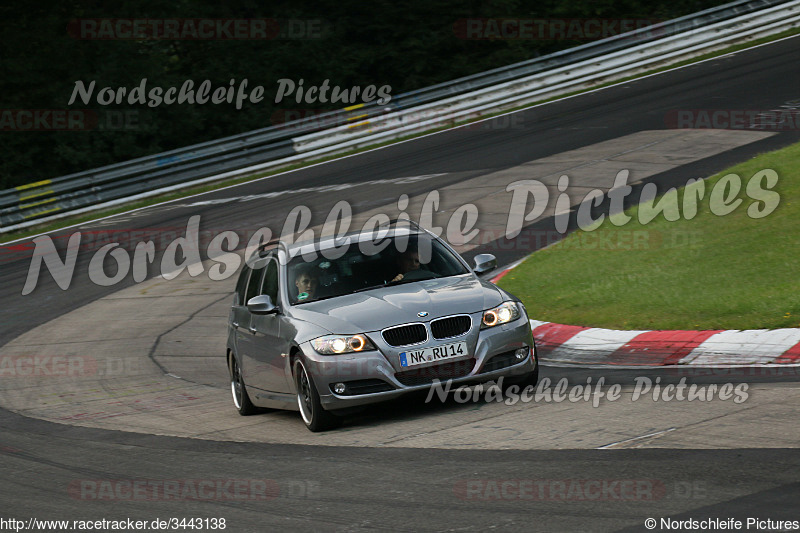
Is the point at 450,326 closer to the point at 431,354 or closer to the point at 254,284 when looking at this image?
the point at 431,354

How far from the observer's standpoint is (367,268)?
970 cm

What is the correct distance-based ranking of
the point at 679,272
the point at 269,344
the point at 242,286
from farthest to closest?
the point at 679,272
the point at 242,286
the point at 269,344

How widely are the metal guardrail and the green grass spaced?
15.2m

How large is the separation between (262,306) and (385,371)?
5.09 ft

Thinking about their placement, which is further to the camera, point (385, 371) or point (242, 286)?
point (242, 286)

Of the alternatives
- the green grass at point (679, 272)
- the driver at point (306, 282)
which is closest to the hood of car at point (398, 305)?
the driver at point (306, 282)

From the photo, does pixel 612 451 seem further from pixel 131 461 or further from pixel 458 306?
pixel 131 461

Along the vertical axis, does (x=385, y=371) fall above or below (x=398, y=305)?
below

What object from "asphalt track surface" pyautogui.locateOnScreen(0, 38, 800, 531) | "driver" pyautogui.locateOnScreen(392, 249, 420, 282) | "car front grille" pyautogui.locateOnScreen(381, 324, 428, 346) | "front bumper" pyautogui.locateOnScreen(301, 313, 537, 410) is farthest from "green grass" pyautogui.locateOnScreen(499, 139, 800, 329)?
"car front grille" pyautogui.locateOnScreen(381, 324, 428, 346)

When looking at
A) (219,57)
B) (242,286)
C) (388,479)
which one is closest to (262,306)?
(242,286)

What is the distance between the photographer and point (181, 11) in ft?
127

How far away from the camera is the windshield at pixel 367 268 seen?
955cm

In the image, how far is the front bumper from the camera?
8453 mm

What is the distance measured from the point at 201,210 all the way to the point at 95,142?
10.5 meters
